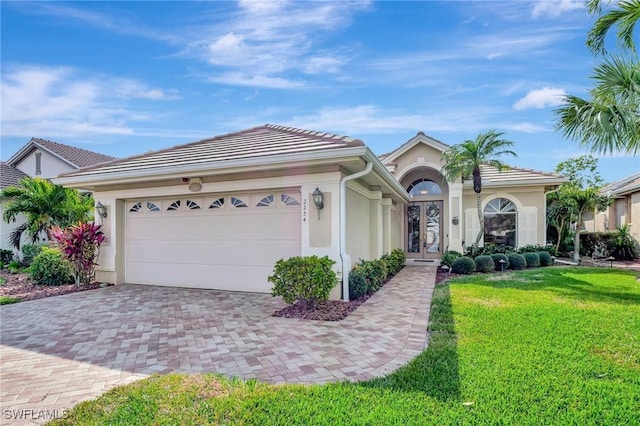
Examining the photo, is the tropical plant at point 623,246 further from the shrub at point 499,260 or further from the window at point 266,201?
the window at point 266,201

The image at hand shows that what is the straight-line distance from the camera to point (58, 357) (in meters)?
4.71

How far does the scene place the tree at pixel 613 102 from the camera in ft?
30.1

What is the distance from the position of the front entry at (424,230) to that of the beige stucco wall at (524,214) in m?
1.37

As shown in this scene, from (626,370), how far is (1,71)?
45.0ft

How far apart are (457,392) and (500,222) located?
1532 centimetres

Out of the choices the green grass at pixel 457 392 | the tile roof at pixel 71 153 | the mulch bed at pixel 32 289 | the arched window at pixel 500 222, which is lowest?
the mulch bed at pixel 32 289

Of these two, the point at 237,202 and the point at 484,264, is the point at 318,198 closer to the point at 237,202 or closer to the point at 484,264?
the point at 237,202

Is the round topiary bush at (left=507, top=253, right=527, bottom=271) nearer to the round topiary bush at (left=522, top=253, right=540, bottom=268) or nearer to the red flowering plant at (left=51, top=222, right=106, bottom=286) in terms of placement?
the round topiary bush at (left=522, top=253, right=540, bottom=268)

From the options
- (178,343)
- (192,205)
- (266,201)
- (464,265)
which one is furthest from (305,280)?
(464,265)

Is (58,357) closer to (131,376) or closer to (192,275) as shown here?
(131,376)

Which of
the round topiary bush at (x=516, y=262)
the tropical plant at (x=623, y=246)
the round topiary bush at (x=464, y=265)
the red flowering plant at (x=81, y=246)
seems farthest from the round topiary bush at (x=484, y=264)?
the red flowering plant at (x=81, y=246)

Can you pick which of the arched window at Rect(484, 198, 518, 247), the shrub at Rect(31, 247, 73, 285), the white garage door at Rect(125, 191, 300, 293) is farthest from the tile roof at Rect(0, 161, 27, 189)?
the arched window at Rect(484, 198, 518, 247)

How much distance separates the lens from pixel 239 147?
9.49 meters

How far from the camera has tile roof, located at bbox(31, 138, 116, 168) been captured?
70.0 ft
